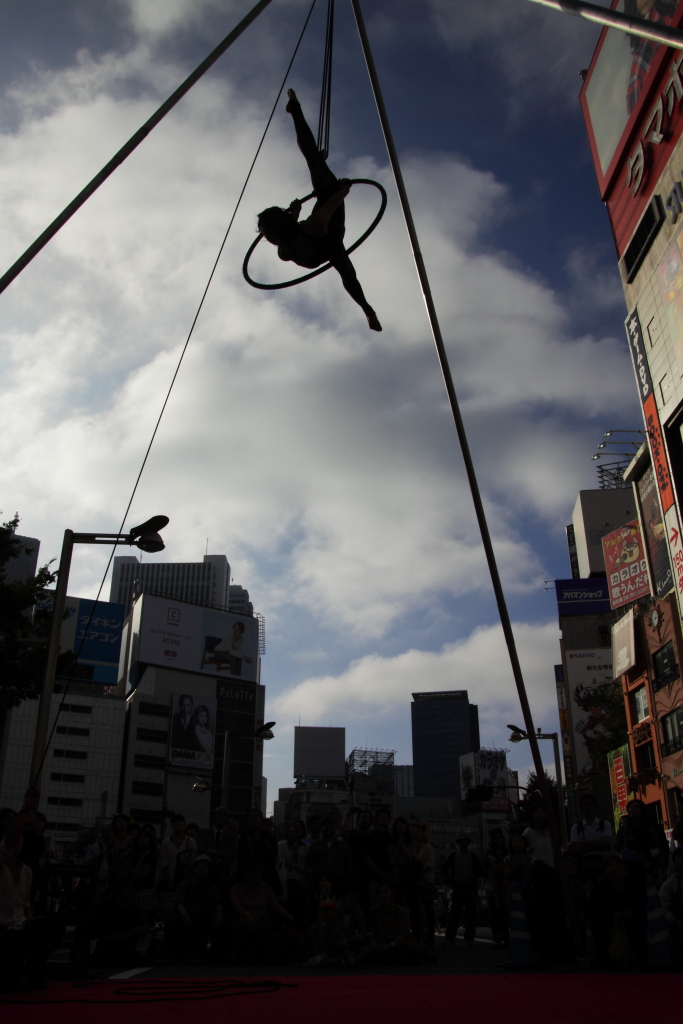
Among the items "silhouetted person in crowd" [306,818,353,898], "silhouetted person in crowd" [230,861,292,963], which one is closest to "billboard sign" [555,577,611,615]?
"silhouetted person in crowd" [306,818,353,898]

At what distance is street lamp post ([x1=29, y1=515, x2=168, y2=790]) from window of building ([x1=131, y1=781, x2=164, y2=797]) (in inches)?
3097

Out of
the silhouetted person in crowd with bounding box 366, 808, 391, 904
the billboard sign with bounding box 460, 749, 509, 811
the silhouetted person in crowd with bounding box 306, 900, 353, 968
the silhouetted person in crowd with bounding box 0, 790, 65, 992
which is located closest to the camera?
the silhouetted person in crowd with bounding box 0, 790, 65, 992

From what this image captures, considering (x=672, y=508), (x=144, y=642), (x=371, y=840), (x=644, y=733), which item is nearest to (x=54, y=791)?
(x=144, y=642)

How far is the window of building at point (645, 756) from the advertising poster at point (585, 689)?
1292 centimetres

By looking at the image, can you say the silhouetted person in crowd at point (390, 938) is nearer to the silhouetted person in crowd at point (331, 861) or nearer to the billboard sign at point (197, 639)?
the silhouetted person in crowd at point (331, 861)

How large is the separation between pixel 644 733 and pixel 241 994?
34.0 meters

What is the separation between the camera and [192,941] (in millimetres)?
8805

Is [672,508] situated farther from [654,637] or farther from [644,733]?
[644,733]

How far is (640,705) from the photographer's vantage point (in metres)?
36.7

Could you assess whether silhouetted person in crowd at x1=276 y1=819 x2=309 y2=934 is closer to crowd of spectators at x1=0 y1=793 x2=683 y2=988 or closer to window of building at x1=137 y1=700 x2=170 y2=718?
crowd of spectators at x1=0 y1=793 x2=683 y2=988

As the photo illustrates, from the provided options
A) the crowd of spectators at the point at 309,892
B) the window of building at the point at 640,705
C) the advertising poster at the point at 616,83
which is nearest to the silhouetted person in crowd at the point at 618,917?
the crowd of spectators at the point at 309,892

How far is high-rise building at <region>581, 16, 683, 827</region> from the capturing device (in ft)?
88.3

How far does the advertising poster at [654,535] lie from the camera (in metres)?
31.8

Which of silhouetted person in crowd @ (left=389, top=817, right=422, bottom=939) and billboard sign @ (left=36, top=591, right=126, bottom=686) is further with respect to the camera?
billboard sign @ (left=36, top=591, right=126, bottom=686)
